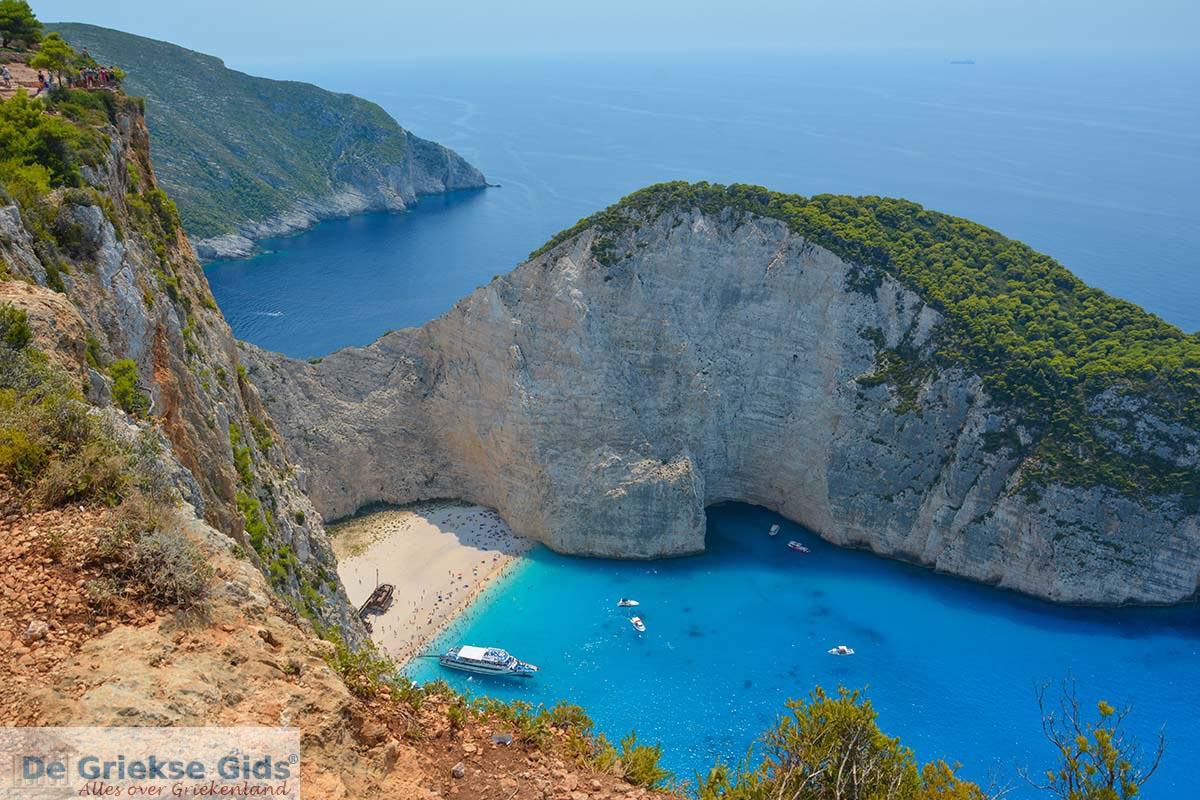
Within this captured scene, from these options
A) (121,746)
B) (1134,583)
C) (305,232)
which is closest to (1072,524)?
(1134,583)

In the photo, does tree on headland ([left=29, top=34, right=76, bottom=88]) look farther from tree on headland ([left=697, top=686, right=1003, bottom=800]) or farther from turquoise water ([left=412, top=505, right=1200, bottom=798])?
turquoise water ([left=412, top=505, right=1200, bottom=798])

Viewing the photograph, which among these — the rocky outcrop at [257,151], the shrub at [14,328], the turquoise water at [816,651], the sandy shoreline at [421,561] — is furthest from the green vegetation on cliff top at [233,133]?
the shrub at [14,328]

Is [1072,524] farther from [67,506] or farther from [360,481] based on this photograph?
[67,506]

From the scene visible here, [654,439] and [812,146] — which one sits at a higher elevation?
[812,146]

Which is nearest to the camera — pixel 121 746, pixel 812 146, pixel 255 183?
pixel 121 746

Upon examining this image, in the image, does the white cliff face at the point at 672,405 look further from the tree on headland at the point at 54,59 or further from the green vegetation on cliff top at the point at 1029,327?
the tree on headland at the point at 54,59

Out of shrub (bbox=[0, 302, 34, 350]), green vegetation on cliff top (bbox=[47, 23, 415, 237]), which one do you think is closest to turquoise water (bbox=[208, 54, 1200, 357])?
green vegetation on cliff top (bbox=[47, 23, 415, 237])

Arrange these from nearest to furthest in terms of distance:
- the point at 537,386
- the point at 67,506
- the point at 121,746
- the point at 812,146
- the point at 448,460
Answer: the point at 121,746 → the point at 67,506 → the point at 537,386 → the point at 448,460 → the point at 812,146
